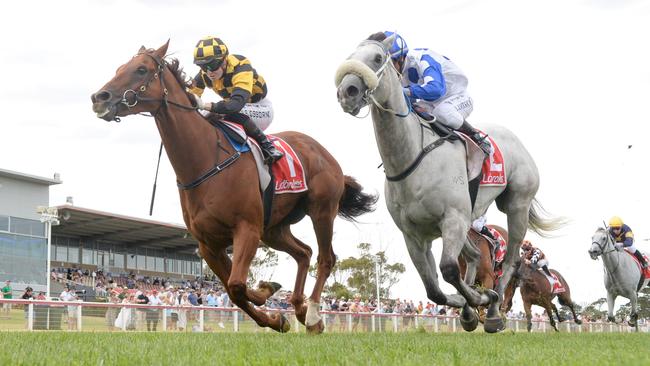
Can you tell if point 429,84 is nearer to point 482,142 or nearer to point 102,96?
point 482,142

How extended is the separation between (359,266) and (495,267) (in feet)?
125

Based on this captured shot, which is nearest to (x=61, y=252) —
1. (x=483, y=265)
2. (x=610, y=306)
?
(x=610, y=306)

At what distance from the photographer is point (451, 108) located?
7586 millimetres

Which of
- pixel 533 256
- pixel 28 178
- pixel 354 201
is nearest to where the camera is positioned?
pixel 354 201

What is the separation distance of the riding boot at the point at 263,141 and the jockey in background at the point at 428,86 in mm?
1455

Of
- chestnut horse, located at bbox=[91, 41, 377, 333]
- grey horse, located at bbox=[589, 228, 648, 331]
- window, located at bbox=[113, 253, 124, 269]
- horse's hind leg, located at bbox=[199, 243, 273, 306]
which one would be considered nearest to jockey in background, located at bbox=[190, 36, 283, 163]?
chestnut horse, located at bbox=[91, 41, 377, 333]

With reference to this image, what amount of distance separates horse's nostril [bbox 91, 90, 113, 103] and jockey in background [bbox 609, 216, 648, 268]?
40.5 feet

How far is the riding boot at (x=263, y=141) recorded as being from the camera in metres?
7.71

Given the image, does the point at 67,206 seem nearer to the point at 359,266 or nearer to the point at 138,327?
the point at 359,266

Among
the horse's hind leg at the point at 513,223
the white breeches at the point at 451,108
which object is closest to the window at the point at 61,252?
the horse's hind leg at the point at 513,223

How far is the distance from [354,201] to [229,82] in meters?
2.74

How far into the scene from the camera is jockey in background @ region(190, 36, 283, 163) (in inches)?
298

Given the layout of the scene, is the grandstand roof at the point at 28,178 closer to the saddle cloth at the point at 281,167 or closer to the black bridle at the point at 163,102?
the saddle cloth at the point at 281,167

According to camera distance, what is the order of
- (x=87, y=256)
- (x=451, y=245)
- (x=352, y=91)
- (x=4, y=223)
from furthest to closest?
(x=87, y=256) → (x=4, y=223) → (x=451, y=245) → (x=352, y=91)
